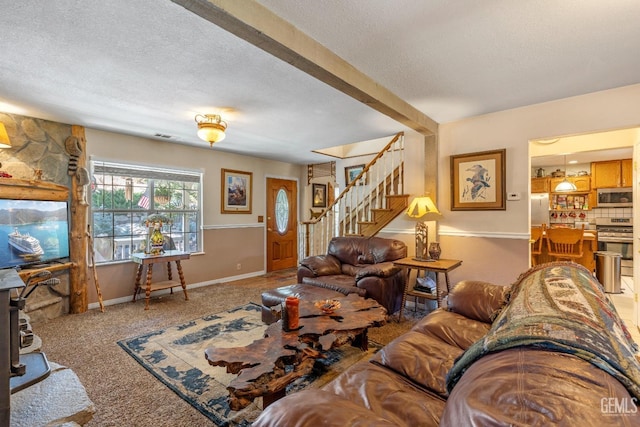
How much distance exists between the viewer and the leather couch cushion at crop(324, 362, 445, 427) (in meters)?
1.11

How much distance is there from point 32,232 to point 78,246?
23.5 inches

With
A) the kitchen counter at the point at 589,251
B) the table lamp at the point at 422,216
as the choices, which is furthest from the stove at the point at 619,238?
the table lamp at the point at 422,216

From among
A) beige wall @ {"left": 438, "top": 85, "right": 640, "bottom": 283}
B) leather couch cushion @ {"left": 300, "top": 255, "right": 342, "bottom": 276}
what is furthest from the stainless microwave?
leather couch cushion @ {"left": 300, "top": 255, "right": 342, "bottom": 276}

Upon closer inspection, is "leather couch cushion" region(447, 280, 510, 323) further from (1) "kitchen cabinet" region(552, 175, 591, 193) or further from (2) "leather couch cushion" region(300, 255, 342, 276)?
(1) "kitchen cabinet" region(552, 175, 591, 193)

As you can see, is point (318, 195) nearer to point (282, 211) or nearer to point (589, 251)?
point (282, 211)

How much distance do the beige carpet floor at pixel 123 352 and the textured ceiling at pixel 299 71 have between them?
2.33 meters

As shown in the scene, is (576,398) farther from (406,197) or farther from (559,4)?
(406,197)

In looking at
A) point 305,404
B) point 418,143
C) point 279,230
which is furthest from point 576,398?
point 279,230

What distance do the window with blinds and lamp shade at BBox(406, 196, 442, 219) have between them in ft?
11.3

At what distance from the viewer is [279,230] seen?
252 inches

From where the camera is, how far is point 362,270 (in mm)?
3293

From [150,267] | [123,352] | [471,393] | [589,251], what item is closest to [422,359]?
[471,393]

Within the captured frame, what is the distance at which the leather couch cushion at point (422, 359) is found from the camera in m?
1.37

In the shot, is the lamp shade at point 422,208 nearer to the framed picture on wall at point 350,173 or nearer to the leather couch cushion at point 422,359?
the leather couch cushion at point 422,359
